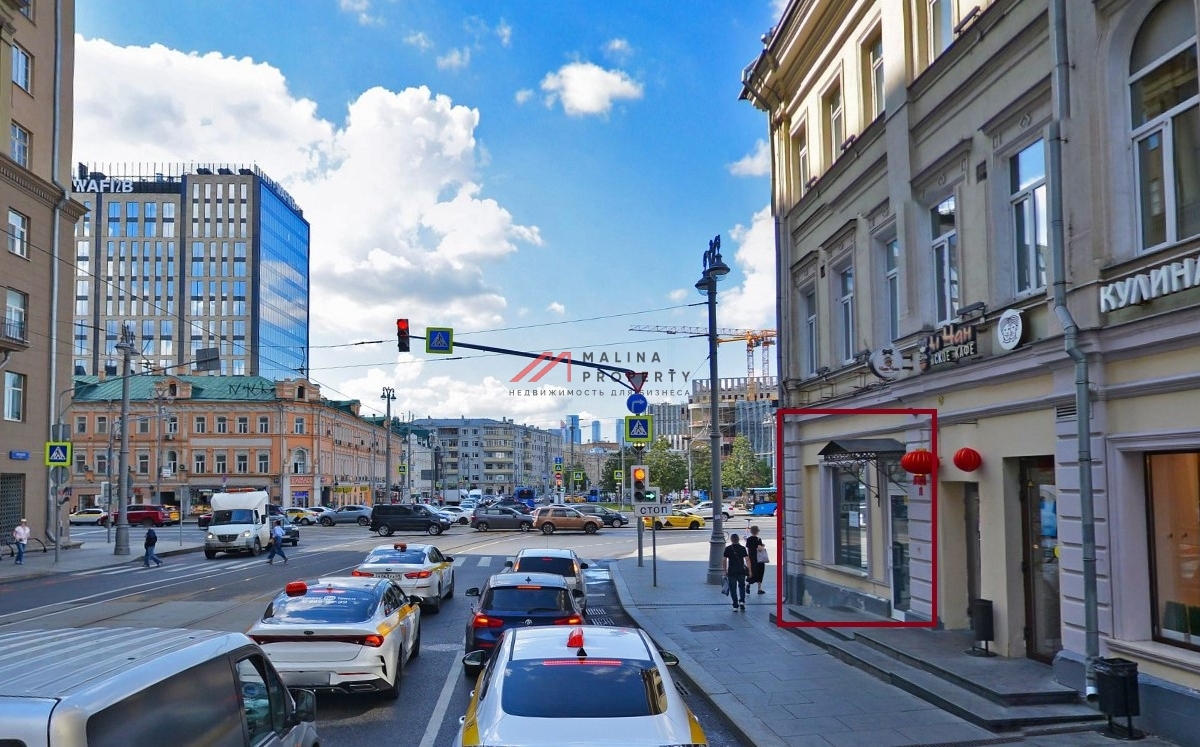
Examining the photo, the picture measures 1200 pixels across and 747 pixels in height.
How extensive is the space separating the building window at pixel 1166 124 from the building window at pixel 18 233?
3828 cm

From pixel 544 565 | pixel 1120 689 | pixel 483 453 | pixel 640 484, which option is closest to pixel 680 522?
pixel 640 484

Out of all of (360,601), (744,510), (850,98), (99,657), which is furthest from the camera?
(744,510)

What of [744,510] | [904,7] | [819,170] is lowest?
[744,510]

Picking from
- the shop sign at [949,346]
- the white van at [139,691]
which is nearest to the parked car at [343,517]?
the shop sign at [949,346]

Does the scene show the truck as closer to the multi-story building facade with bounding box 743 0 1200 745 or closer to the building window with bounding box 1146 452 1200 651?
the multi-story building facade with bounding box 743 0 1200 745

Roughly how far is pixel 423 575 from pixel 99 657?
14.6 m

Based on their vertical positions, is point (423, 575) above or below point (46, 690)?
below

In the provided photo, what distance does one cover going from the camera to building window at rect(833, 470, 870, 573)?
52.7 feet

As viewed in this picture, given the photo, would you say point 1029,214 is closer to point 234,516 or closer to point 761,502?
point 234,516

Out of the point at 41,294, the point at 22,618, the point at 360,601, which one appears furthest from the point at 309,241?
the point at 360,601

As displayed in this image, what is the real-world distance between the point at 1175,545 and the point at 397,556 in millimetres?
14693

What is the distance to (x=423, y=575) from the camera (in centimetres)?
1845

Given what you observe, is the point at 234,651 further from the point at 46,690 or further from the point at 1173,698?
the point at 1173,698

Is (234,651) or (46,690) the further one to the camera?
(234,651)
